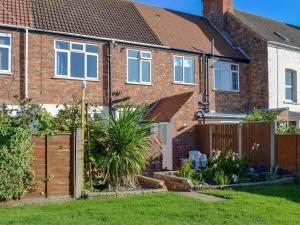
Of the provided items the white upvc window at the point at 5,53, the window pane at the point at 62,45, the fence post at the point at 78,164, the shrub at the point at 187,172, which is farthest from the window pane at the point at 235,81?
the fence post at the point at 78,164

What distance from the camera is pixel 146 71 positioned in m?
21.3

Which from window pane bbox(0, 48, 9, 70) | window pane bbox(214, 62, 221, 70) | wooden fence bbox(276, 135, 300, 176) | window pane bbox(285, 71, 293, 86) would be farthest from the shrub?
window pane bbox(285, 71, 293, 86)

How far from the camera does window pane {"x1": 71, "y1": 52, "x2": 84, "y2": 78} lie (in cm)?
1911

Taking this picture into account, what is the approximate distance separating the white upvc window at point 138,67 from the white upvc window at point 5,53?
562 cm

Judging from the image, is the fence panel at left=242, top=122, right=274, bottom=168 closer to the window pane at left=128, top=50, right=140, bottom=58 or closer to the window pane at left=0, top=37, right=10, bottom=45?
the window pane at left=128, top=50, right=140, bottom=58

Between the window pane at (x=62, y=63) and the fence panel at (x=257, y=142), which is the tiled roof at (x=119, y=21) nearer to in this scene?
the window pane at (x=62, y=63)

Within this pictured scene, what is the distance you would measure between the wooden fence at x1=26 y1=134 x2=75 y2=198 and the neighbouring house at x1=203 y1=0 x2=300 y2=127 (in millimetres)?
14669

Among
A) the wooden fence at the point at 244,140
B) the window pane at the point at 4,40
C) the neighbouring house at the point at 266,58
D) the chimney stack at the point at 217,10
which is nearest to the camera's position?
the wooden fence at the point at 244,140

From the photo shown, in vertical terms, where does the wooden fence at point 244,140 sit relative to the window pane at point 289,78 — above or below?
below

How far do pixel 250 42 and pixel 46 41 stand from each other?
12.4 meters

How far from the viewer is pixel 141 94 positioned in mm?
21000

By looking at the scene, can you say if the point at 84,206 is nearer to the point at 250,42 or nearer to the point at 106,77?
the point at 106,77

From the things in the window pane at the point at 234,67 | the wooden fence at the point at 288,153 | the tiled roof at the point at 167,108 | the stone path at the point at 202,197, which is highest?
the window pane at the point at 234,67

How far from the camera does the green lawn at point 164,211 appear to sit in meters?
8.76
